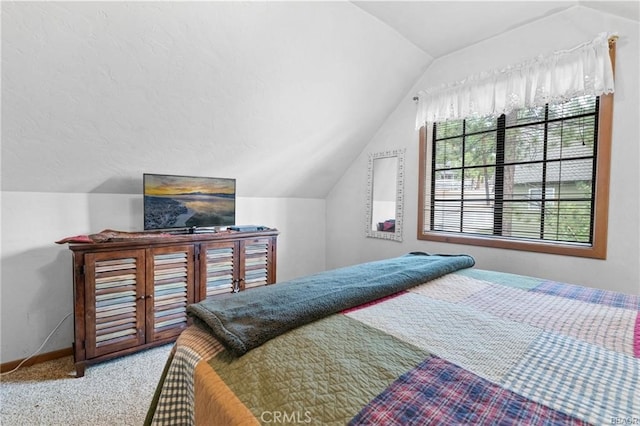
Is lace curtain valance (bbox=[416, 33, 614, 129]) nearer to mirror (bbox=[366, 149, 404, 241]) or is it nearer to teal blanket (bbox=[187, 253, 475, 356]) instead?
mirror (bbox=[366, 149, 404, 241])

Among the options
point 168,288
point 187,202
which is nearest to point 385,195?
point 187,202

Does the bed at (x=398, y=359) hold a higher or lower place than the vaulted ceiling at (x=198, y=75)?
lower

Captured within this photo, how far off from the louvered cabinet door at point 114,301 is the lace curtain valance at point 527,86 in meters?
2.78

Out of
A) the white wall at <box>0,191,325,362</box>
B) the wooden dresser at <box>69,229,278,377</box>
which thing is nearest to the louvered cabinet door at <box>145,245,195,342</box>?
the wooden dresser at <box>69,229,278,377</box>

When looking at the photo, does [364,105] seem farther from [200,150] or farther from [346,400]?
[346,400]

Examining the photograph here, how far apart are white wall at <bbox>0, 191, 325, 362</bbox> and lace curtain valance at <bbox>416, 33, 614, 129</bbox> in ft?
9.36

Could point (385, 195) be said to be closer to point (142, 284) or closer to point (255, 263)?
point (255, 263)

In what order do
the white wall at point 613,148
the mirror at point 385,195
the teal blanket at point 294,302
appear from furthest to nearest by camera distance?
the mirror at point 385,195 → the white wall at point 613,148 → the teal blanket at point 294,302

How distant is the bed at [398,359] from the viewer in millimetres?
621

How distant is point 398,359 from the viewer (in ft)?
2.62

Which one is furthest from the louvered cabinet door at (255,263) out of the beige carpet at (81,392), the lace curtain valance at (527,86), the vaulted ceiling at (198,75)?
the lace curtain valance at (527,86)

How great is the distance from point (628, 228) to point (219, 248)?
2931 mm

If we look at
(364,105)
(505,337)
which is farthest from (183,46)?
(505,337)

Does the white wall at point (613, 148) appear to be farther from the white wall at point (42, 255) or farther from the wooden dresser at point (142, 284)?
the white wall at point (42, 255)
